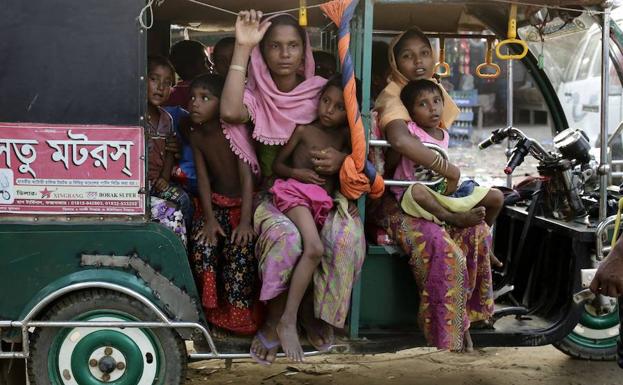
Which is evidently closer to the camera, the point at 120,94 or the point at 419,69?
the point at 120,94

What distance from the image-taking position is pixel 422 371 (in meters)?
4.76

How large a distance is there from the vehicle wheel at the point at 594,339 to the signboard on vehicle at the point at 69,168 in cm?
278

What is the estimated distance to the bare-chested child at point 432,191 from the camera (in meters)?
3.76

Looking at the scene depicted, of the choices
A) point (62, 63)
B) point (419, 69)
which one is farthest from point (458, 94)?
point (62, 63)

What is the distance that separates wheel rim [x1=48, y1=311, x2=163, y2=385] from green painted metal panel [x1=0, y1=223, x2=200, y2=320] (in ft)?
0.76

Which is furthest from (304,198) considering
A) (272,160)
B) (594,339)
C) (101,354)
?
(594,339)

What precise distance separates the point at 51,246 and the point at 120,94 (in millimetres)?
758

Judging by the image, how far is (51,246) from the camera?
11.3 ft

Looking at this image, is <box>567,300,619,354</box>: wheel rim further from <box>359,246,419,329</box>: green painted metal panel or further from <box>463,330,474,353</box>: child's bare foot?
<box>359,246,419,329</box>: green painted metal panel

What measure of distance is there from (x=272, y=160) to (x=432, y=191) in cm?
82

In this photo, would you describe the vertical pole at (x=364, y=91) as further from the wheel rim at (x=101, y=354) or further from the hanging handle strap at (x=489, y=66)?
the hanging handle strap at (x=489, y=66)

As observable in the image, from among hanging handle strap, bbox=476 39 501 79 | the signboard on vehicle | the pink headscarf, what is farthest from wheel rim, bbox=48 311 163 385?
hanging handle strap, bbox=476 39 501 79

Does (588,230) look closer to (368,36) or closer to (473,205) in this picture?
(473,205)

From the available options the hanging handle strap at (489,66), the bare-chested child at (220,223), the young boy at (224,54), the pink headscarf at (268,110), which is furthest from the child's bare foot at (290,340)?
the hanging handle strap at (489,66)
